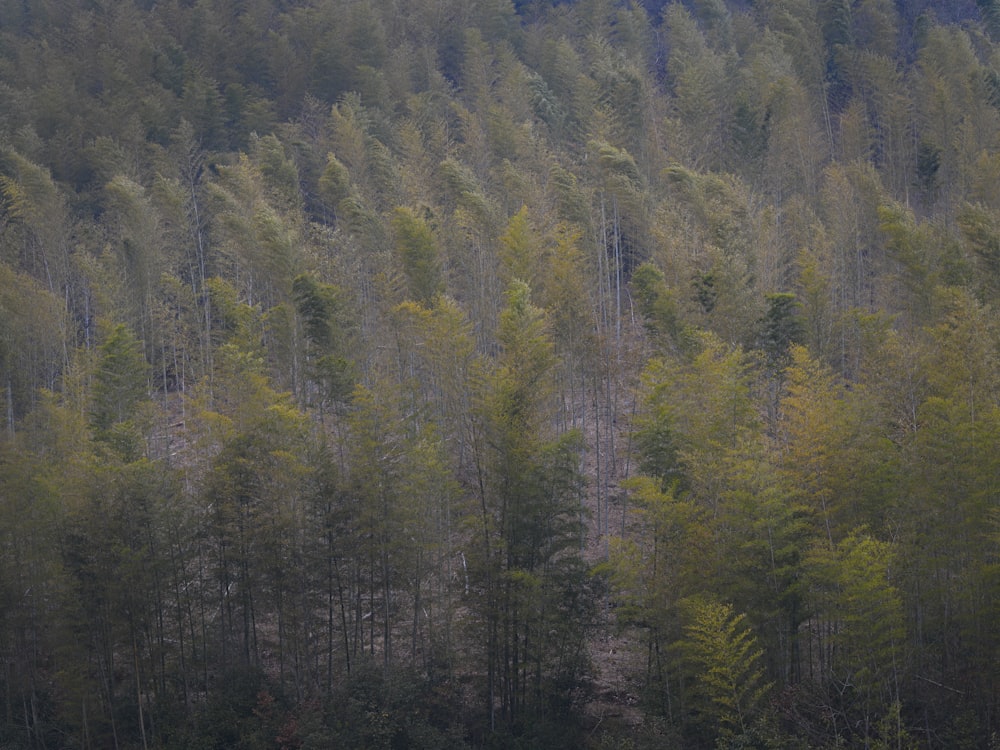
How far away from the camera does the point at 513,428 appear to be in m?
18.3

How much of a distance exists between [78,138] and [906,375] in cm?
3147

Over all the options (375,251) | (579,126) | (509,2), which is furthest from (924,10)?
(375,251)

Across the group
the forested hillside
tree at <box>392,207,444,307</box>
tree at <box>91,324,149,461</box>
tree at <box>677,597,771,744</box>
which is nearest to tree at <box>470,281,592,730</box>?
the forested hillside

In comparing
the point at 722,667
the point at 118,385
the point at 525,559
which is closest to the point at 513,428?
the point at 525,559

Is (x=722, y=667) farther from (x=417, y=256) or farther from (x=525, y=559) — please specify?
(x=417, y=256)

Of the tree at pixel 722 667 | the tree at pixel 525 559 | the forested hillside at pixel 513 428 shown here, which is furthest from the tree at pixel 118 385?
the tree at pixel 722 667

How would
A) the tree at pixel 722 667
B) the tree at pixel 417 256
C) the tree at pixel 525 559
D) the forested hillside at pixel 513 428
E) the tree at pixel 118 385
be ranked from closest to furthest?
the tree at pixel 722 667, the forested hillside at pixel 513 428, the tree at pixel 525 559, the tree at pixel 118 385, the tree at pixel 417 256

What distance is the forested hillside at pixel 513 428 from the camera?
16.1m

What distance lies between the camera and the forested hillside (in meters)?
16.1

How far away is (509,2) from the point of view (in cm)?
4888

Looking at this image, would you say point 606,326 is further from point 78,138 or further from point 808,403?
point 78,138

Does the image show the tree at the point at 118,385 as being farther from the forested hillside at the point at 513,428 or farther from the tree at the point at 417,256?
the tree at the point at 417,256

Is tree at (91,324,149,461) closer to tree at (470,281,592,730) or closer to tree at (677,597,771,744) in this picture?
tree at (470,281,592,730)

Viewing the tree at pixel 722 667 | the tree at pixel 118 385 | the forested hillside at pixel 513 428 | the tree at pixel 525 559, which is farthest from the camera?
the tree at pixel 118 385
